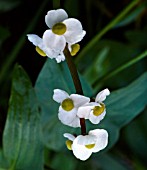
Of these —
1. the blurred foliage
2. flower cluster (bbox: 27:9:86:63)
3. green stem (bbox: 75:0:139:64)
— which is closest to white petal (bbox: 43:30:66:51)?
flower cluster (bbox: 27:9:86:63)

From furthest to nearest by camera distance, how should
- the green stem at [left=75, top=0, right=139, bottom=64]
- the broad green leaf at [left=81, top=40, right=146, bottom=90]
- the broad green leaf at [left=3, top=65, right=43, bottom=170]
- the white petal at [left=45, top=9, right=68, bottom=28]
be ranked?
the broad green leaf at [left=81, top=40, right=146, bottom=90]
the green stem at [left=75, top=0, right=139, bottom=64]
the broad green leaf at [left=3, top=65, right=43, bottom=170]
the white petal at [left=45, top=9, right=68, bottom=28]

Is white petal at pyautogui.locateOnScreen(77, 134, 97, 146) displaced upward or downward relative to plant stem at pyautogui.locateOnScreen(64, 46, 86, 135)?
downward

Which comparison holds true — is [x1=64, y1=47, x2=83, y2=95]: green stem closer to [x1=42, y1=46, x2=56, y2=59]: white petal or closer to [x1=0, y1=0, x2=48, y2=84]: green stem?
[x1=42, y1=46, x2=56, y2=59]: white petal

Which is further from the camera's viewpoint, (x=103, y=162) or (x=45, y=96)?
(x=103, y=162)

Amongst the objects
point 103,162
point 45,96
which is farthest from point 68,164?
point 45,96

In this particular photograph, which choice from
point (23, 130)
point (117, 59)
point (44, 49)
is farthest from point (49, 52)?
point (117, 59)

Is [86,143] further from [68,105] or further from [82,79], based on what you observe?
[82,79]

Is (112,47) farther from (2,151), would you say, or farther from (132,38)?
(2,151)
